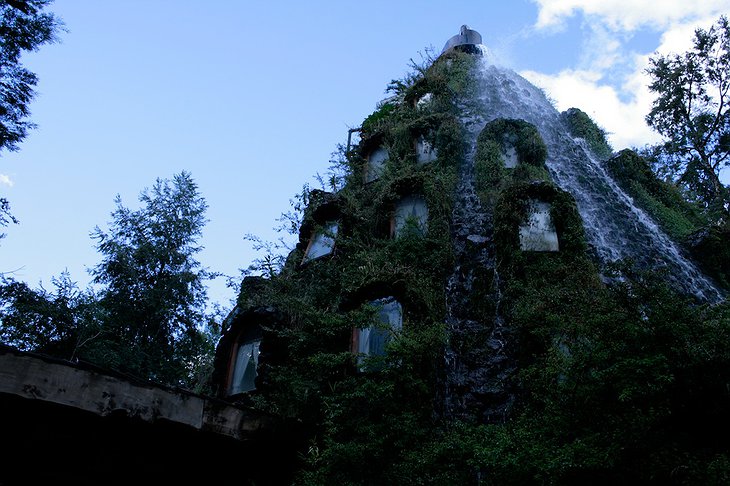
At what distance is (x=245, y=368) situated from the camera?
14906mm

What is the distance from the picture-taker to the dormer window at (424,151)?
62.7 ft

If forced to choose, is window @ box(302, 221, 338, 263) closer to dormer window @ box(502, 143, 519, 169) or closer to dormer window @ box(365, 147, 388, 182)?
dormer window @ box(365, 147, 388, 182)

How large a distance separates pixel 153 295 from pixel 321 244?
699 centimetres

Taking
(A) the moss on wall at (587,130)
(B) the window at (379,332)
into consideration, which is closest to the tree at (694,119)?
(A) the moss on wall at (587,130)

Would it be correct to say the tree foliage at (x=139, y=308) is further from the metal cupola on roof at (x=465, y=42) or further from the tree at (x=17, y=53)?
the metal cupola on roof at (x=465, y=42)

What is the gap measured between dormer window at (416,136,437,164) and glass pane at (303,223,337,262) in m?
4.06

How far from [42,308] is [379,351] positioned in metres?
11.2

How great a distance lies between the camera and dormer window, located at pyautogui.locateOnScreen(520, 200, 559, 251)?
14.2 metres

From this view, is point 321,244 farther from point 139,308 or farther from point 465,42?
point 465,42

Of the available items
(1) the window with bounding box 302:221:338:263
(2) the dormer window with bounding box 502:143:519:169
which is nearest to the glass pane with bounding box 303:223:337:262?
(1) the window with bounding box 302:221:338:263

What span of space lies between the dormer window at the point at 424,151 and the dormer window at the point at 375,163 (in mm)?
1179

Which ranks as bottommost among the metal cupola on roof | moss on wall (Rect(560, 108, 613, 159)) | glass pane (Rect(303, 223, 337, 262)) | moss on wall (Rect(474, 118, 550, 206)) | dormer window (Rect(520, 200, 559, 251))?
dormer window (Rect(520, 200, 559, 251))

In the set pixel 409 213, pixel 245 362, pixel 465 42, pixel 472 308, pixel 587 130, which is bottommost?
pixel 245 362

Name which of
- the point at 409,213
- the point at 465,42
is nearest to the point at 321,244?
the point at 409,213
